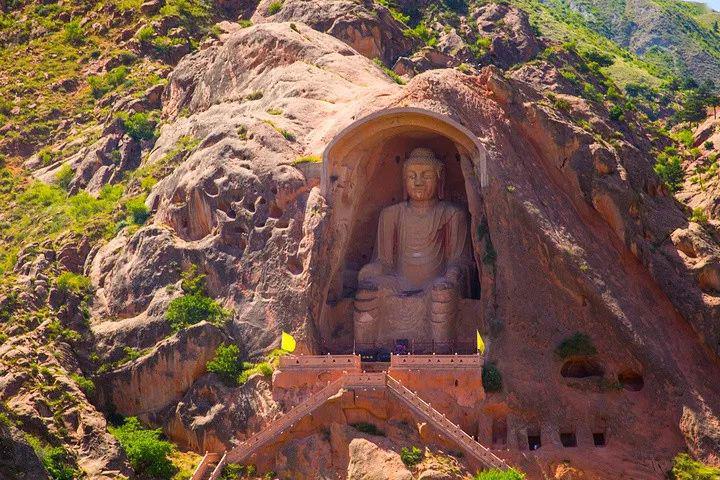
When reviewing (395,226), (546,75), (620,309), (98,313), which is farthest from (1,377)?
(546,75)

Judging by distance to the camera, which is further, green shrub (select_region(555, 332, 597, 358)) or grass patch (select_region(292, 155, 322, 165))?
grass patch (select_region(292, 155, 322, 165))

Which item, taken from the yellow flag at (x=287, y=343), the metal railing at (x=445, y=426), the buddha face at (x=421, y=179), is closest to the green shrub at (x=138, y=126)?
the buddha face at (x=421, y=179)

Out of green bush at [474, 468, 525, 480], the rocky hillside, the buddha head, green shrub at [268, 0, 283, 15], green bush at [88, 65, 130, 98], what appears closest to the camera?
green bush at [474, 468, 525, 480]

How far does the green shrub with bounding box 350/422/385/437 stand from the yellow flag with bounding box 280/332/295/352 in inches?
190

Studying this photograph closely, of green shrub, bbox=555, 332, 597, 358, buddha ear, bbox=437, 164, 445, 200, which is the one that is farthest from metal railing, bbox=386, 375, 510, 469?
buddha ear, bbox=437, 164, 445, 200

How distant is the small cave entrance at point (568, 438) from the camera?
2135 inches

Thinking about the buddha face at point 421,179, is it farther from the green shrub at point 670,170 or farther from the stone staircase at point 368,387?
the green shrub at point 670,170

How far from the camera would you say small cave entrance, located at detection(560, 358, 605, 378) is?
184ft

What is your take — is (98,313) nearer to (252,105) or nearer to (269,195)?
(269,195)

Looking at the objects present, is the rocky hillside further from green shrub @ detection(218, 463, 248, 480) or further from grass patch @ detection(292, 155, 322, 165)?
green shrub @ detection(218, 463, 248, 480)

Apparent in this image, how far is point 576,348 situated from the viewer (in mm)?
55812

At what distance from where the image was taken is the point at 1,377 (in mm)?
53500

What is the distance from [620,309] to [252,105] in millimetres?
20021

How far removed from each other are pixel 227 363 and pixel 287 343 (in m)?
2.35
